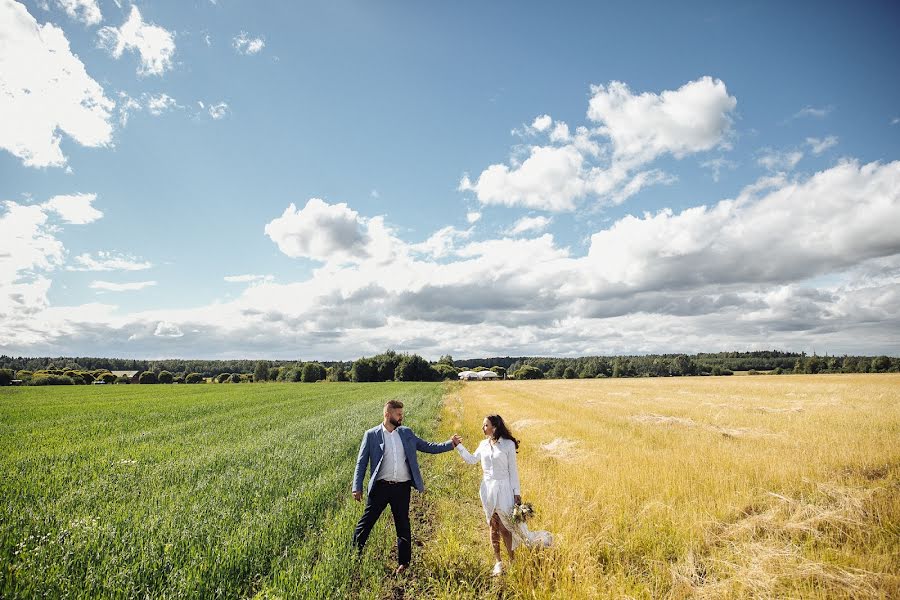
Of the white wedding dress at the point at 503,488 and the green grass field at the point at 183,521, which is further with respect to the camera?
the white wedding dress at the point at 503,488

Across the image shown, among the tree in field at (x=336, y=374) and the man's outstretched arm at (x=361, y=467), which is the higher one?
the man's outstretched arm at (x=361, y=467)

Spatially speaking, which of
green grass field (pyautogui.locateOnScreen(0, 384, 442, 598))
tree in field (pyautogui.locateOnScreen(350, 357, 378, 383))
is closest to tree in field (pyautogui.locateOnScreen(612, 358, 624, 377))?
tree in field (pyautogui.locateOnScreen(350, 357, 378, 383))

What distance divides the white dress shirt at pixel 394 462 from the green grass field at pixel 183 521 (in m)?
1.30

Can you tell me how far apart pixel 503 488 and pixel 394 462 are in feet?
5.36

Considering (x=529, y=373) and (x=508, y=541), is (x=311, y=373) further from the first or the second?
(x=508, y=541)

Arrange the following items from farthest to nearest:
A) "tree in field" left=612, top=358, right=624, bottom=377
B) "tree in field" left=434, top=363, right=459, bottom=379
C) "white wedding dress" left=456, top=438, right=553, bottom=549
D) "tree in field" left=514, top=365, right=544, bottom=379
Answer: "tree in field" left=514, top=365, right=544, bottom=379
"tree in field" left=612, top=358, right=624, bottom=377
"tree in field" left=434, top=363, right=459, bottom=379
"white wedding dress" left=456, top=438, right=553, bottom=549

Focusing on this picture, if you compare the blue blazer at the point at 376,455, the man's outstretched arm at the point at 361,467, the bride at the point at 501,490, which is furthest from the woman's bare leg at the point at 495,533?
the man's outstretched arm at the point at 361,467

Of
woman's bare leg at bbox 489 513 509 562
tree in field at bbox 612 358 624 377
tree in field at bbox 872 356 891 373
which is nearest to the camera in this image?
woman's bare leg at bbox 489 513 509 562

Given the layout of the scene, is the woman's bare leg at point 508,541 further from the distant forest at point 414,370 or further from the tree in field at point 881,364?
the tree in field at point 881,364

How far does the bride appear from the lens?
19.0ft

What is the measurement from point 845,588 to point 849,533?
2.66 m

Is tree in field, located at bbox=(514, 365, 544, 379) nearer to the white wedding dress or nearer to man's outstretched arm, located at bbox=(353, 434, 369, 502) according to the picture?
the white wedding dress

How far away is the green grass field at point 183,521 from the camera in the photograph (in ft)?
17.4

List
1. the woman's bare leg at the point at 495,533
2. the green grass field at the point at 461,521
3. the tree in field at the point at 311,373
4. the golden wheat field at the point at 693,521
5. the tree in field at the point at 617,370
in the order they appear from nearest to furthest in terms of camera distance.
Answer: the green grass field at the point at 461,521 → the golden wheat field at the point at 693,521 → the woman's bare leg at the point at 495,533 → the tree in field at the point at 311,373 → the tree in field at the point at 617,370
